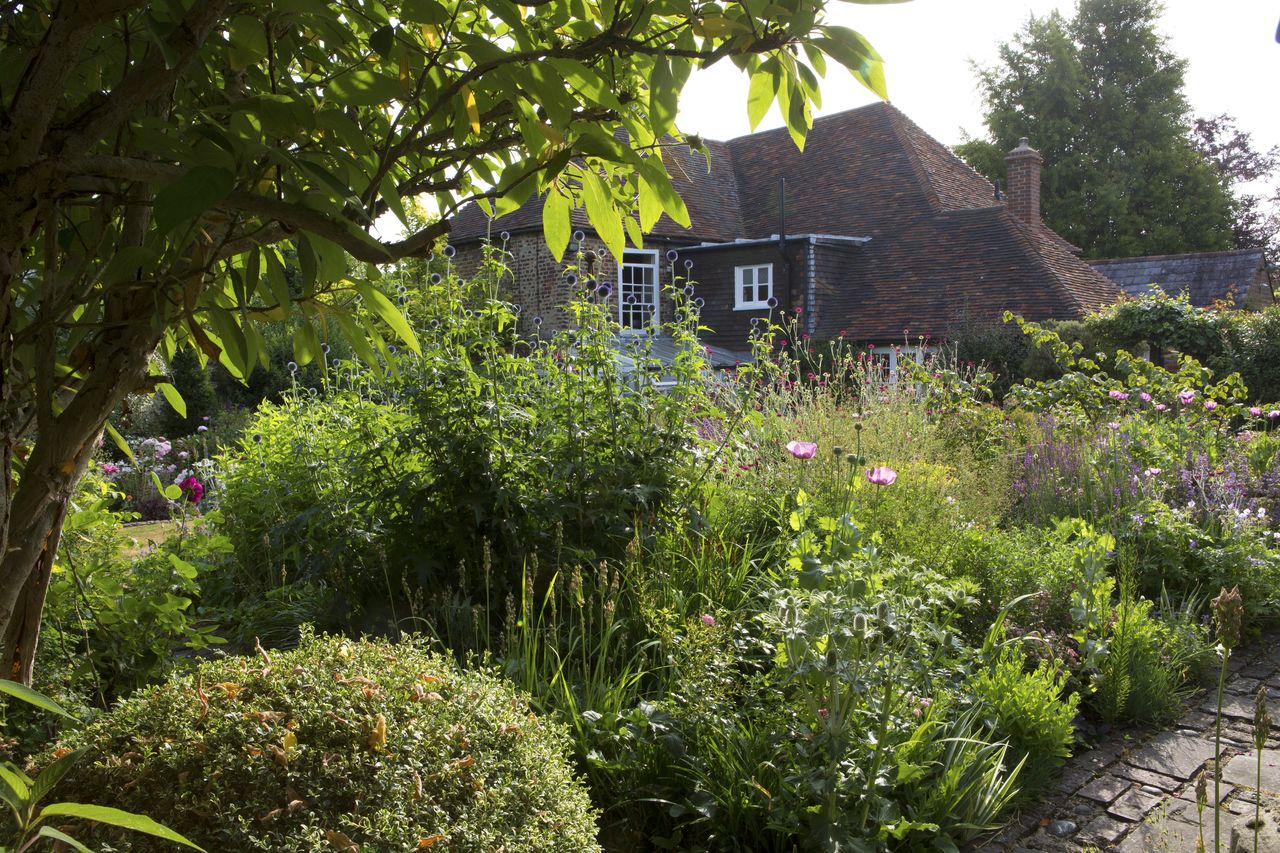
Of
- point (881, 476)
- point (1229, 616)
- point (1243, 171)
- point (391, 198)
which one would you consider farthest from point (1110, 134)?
point (391, 198)

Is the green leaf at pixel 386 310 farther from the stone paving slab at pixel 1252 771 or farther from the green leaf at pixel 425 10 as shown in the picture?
the stone paving slab at pixel 1252 771

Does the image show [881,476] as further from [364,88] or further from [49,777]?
[49,777]

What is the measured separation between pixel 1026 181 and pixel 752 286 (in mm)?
7279

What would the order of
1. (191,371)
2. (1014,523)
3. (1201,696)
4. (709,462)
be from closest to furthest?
(1201,696), (709,462), (1014,523), (191,371)


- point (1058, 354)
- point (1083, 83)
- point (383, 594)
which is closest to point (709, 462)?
point (383, 594)

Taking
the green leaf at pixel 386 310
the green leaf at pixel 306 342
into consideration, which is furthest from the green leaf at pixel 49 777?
the green leaf at pixel 306 342

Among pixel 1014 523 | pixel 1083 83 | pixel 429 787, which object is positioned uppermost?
pixel 1083 83

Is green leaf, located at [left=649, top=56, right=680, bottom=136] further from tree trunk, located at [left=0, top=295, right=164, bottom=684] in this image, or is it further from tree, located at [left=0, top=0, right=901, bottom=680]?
tree trunk, located at [left=0, top=295, right=164, bottom=684]

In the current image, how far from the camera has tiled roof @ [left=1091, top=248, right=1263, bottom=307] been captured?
24297 millimetres

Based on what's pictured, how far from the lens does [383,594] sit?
4.09 metres

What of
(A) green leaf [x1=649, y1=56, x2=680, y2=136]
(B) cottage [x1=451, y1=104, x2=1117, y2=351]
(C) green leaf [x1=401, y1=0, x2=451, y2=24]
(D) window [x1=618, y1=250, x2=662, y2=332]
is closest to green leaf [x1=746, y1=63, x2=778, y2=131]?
(A) green leaf [x1=649, y1=56, x2=680, y2=136]

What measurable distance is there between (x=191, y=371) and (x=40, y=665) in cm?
1377

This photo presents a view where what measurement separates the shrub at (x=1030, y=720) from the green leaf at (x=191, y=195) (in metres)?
3.01

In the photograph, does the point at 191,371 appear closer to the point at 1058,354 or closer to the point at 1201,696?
the point at 1058,354
